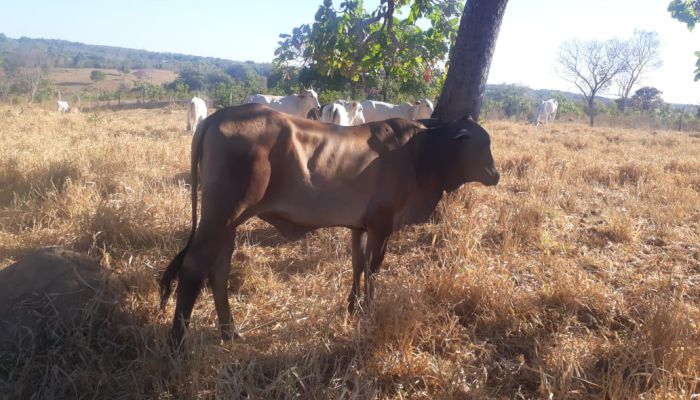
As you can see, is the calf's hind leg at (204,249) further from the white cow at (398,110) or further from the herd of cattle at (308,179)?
the white cow at (398,110)

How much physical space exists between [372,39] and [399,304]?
15.6ft

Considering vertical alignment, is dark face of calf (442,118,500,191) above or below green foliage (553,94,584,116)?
below

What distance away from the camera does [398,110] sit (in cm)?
1425

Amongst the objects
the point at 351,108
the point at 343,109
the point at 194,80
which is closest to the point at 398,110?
the point at 351,108

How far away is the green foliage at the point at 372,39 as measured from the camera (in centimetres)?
679

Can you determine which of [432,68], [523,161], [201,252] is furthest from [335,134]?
[523,161]

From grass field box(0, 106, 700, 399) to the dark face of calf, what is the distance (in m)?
0.77

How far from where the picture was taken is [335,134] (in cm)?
345

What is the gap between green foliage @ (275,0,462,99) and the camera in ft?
22.3

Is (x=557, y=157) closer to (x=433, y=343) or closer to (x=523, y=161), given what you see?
(x=523, y=161)

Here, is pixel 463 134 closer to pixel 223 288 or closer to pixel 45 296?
pixel 223 288

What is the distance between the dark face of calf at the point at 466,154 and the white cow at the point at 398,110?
31.0 feet

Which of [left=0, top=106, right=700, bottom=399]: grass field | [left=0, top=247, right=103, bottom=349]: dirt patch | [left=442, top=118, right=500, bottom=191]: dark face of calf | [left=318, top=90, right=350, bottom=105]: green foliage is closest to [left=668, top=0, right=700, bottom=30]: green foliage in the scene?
[left=0, top=106, right=700, bottom=399]: grass field

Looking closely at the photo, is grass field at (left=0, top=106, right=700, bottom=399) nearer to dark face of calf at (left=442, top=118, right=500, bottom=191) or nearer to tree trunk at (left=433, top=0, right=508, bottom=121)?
dark face of calf at (left=442, top=118, right=500, bottom=191)
